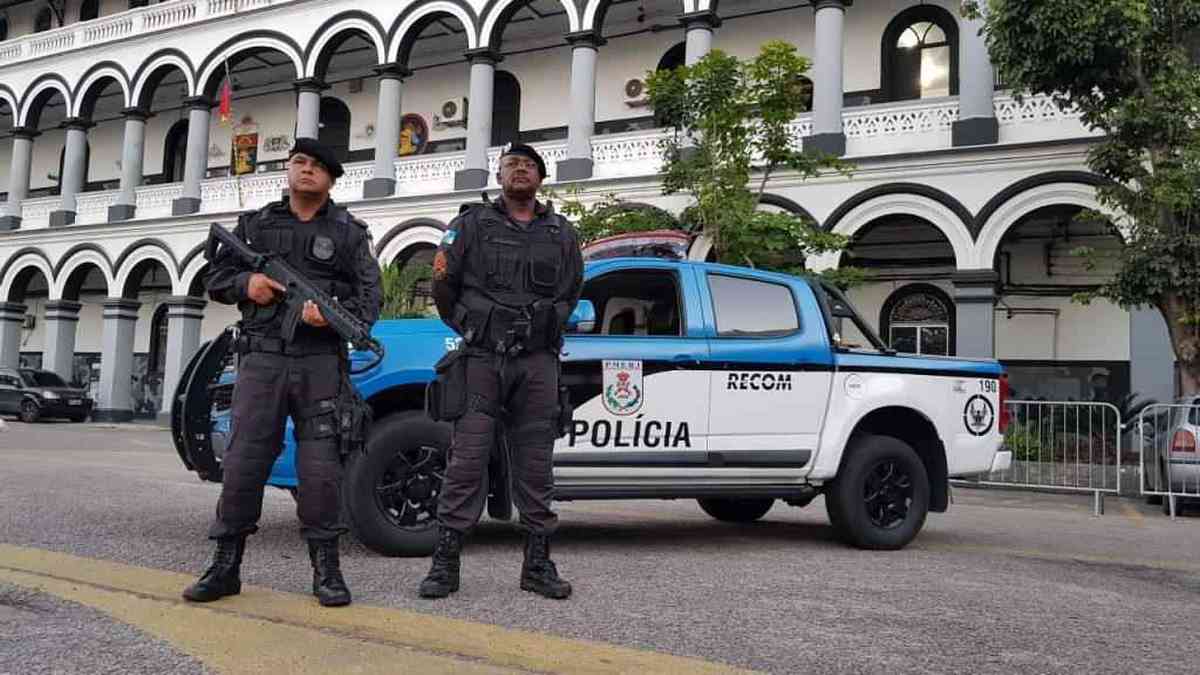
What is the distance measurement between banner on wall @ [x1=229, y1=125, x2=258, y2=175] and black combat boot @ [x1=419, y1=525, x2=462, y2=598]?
23.7 m

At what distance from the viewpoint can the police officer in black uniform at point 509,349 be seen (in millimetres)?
4164

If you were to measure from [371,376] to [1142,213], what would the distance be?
33.8 ft

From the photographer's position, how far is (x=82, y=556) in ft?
15.8

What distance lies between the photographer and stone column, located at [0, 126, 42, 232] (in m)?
26.1

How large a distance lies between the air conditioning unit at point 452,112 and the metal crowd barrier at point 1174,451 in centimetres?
1692

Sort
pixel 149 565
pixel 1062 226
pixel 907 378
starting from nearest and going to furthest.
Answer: pixel 149 565, pixel 907 378, pixel 1062 226

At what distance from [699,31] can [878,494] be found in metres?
13.1

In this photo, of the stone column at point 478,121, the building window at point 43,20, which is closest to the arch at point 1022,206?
the stone column at point 478,121

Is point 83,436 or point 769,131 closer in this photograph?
point 769,131

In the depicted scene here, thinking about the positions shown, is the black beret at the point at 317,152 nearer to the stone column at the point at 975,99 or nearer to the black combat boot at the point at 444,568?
the black combat boot at the point at 444,568

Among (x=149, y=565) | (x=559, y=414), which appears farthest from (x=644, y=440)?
(x=149, y=565)

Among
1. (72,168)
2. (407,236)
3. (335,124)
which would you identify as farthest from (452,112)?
(72,168)

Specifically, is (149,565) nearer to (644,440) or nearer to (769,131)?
(644,440)

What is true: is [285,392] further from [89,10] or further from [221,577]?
[89,10]
